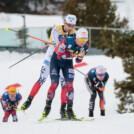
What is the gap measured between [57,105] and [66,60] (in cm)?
773

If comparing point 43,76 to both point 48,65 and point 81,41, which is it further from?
point 81,41

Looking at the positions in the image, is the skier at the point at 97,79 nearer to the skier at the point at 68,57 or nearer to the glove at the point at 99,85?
the glove at the point at 99,85

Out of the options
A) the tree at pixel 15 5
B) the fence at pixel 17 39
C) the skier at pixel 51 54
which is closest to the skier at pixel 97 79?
the skier at pixel 51 54

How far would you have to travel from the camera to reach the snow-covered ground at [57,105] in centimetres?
706

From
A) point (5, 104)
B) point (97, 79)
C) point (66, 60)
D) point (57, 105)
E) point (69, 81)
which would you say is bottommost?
point (57, 105)

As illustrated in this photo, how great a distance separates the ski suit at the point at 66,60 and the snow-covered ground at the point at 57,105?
0.83 metres

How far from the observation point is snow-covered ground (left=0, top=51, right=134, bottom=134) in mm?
7062

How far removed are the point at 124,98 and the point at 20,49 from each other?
6.13 metres

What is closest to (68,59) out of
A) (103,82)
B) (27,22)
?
(103,82)

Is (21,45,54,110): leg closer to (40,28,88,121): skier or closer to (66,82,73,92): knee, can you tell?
(40,28,88,121): skier

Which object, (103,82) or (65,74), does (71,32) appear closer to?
(65,74)

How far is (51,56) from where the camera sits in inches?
349

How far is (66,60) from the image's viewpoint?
8484 millimetres

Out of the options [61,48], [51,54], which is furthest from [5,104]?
[61,48]
